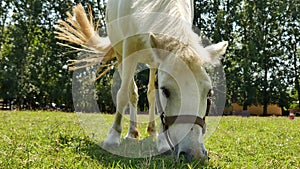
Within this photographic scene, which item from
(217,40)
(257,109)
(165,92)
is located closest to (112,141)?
(165,92)

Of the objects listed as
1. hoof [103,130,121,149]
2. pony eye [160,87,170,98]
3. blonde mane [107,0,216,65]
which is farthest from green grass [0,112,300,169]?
blonde mane [107,0,216,65]

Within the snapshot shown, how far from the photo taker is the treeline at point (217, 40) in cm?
3294

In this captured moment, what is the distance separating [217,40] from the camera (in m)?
33.7

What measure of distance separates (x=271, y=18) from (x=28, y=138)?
3586 cm

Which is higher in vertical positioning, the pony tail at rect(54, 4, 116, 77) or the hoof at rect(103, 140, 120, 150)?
the pony tail at rect(54, 4, 116, 77)

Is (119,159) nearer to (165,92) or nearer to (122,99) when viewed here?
(165,92)

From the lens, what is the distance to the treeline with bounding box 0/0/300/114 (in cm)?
3294

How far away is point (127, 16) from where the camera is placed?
4.70m

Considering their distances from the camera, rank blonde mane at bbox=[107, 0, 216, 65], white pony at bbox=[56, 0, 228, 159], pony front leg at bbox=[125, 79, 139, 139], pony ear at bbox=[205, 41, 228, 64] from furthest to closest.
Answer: pony front leg at bbox=[125, 79, 139, 139], pony ear at bbox=[205, 41, 228, 64], blonde mane at bbox=[107, 0, 216, 65], white pony at bbox=[56, 0, 228, 159]

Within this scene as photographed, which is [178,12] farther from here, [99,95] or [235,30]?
[235,30]

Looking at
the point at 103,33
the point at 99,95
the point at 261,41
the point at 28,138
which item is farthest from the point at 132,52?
the point at 261,41

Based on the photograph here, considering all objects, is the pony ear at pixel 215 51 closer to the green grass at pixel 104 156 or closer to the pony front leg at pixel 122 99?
the green grass at pixel 104 156

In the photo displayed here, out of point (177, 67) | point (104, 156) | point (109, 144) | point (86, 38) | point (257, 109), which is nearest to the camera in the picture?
point (177, 67)

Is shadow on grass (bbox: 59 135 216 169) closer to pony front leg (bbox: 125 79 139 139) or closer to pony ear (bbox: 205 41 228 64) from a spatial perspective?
pony front leg (bbox: 125 79 139 139)
